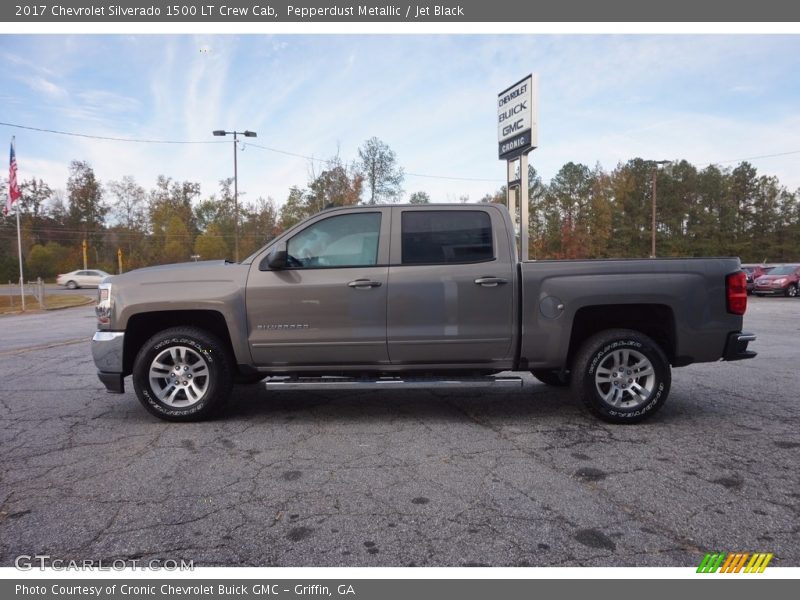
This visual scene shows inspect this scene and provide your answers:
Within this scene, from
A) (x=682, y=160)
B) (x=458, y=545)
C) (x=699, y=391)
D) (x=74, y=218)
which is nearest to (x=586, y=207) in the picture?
(x=682, y=160)

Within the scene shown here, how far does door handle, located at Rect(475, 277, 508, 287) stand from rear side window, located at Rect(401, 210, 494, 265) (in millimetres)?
202

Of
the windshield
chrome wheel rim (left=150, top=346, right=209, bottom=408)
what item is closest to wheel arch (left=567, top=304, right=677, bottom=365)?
chrome wheel rim (left=150, top=346, right=209, bottom=408)

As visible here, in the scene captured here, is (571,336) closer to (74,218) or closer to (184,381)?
(184,381)

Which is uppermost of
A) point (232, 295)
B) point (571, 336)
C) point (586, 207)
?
point (586, 207)

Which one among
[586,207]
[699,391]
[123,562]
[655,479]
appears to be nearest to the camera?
[123,562]

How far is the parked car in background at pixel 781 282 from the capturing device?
2530 centimetres

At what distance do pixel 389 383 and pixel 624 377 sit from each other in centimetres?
207

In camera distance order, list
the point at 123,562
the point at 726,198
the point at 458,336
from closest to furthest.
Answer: the point at 123,562 → the point at 458,336 → the point at 726,198

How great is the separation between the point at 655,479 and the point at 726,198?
234 ft

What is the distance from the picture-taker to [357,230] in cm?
504

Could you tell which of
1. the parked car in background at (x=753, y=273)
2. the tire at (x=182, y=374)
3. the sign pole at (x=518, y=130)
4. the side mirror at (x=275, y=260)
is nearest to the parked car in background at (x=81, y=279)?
the sign pole at (x=518, y=130)

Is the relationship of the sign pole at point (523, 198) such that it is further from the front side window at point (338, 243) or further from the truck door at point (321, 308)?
the truck door at point (321, 308)

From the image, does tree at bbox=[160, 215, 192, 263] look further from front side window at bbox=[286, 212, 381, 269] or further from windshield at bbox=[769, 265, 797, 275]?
front side window at bbox=[286, 212, 381, 269]

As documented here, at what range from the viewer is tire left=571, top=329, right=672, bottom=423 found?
4801mm
